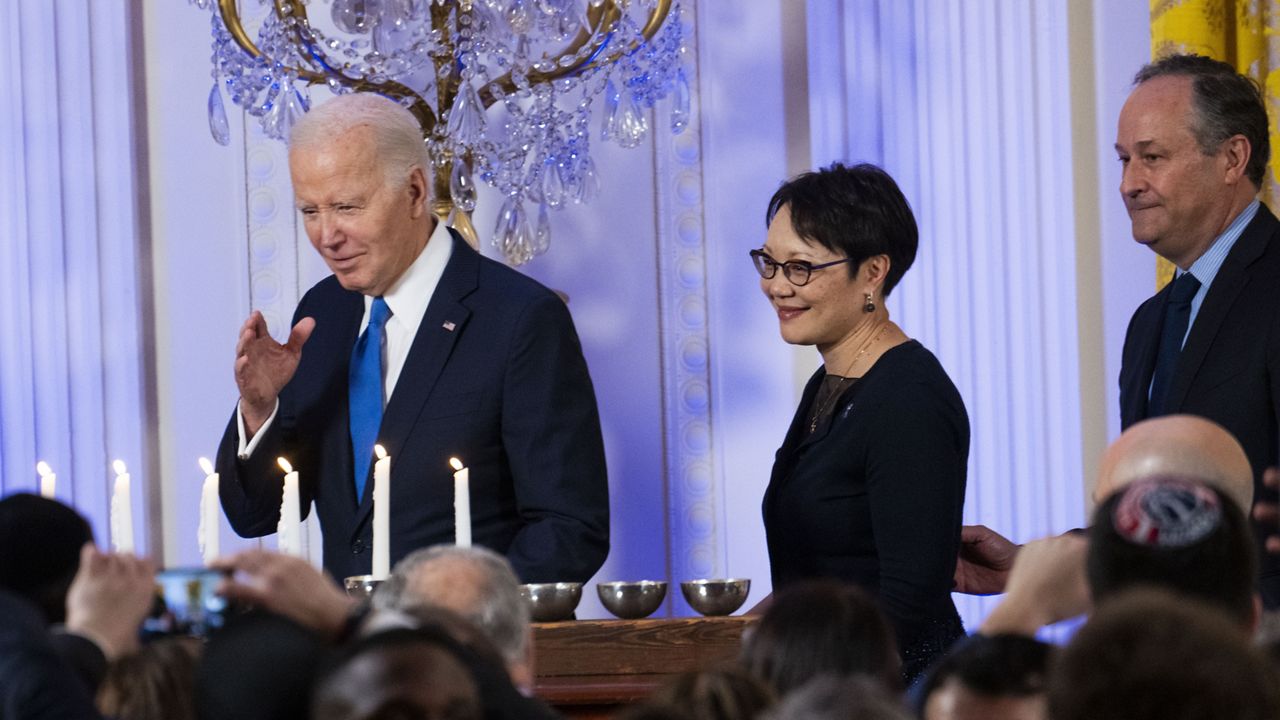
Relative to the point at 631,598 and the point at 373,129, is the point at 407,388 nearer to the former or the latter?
the point at 373,129

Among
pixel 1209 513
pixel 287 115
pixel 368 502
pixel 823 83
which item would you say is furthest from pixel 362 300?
pixel 1209 513

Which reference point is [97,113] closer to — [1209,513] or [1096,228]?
[1096,228]

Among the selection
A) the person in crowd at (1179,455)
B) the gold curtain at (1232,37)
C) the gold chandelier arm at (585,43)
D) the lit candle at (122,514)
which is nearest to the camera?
the person in crowd at (1179,455)

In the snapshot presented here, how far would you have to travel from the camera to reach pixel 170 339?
4.26 m

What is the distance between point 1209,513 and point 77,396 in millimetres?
3312

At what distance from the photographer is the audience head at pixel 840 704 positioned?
108cm

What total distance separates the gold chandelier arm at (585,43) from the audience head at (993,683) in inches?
→ 99.1

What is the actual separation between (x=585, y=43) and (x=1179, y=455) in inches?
86.0

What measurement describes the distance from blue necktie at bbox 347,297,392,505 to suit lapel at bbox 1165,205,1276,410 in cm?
123

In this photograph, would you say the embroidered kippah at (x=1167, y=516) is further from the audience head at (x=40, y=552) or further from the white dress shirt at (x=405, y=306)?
the white dress shirt at (x=405, y=306)

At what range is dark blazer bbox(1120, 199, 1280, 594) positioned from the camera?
9.11 feet

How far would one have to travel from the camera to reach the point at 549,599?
2.48 meters

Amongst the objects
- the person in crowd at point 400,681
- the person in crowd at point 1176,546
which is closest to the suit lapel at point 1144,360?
the person in crowd at point 1176,546

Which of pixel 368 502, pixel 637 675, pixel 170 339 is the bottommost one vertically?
pixel 637 675
